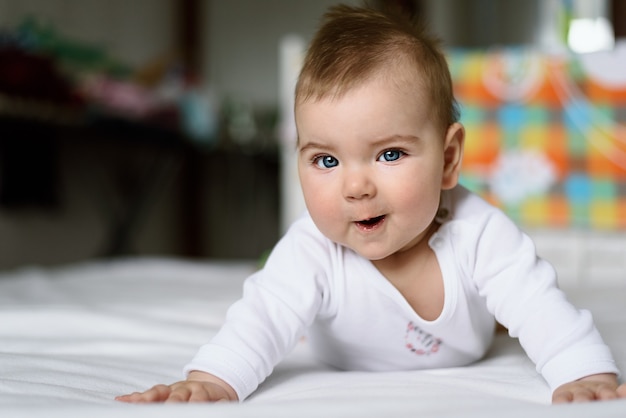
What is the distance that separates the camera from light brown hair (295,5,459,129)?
2.65 feet

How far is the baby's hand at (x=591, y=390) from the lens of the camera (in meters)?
0.69

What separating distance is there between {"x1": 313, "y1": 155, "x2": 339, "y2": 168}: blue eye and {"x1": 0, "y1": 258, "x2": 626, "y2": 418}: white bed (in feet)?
0.79

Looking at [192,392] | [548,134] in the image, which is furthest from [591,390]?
[548,134]

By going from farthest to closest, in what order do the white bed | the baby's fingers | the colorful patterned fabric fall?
the colorful patterned fabric, the baby's fingers, the white bed

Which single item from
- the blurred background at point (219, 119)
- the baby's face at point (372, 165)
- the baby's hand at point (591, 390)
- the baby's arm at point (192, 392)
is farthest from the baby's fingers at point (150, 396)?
the blurred background at point (219, 119)

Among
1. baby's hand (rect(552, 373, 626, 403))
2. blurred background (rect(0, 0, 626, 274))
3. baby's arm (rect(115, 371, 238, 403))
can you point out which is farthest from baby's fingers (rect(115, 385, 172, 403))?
blurred background (rect(0, 0, 626, 274))

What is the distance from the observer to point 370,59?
82 cm

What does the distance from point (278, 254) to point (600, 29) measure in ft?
13.2

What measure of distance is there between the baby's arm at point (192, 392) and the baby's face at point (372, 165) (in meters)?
0.21

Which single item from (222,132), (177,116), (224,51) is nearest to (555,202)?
(177,116)

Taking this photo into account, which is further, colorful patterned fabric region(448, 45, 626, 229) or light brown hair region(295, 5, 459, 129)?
colorful patterned fabric region(448, 45, 626, 229)

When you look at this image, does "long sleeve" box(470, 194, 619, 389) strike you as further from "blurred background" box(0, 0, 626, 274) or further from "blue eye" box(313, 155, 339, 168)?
"blurred background" box(0, 0, 626, 274)

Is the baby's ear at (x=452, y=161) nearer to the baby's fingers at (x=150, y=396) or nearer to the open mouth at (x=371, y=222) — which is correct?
the open mouth at (x=371, y=222)

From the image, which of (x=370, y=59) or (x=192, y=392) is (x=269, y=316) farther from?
(x=370, y=59)
